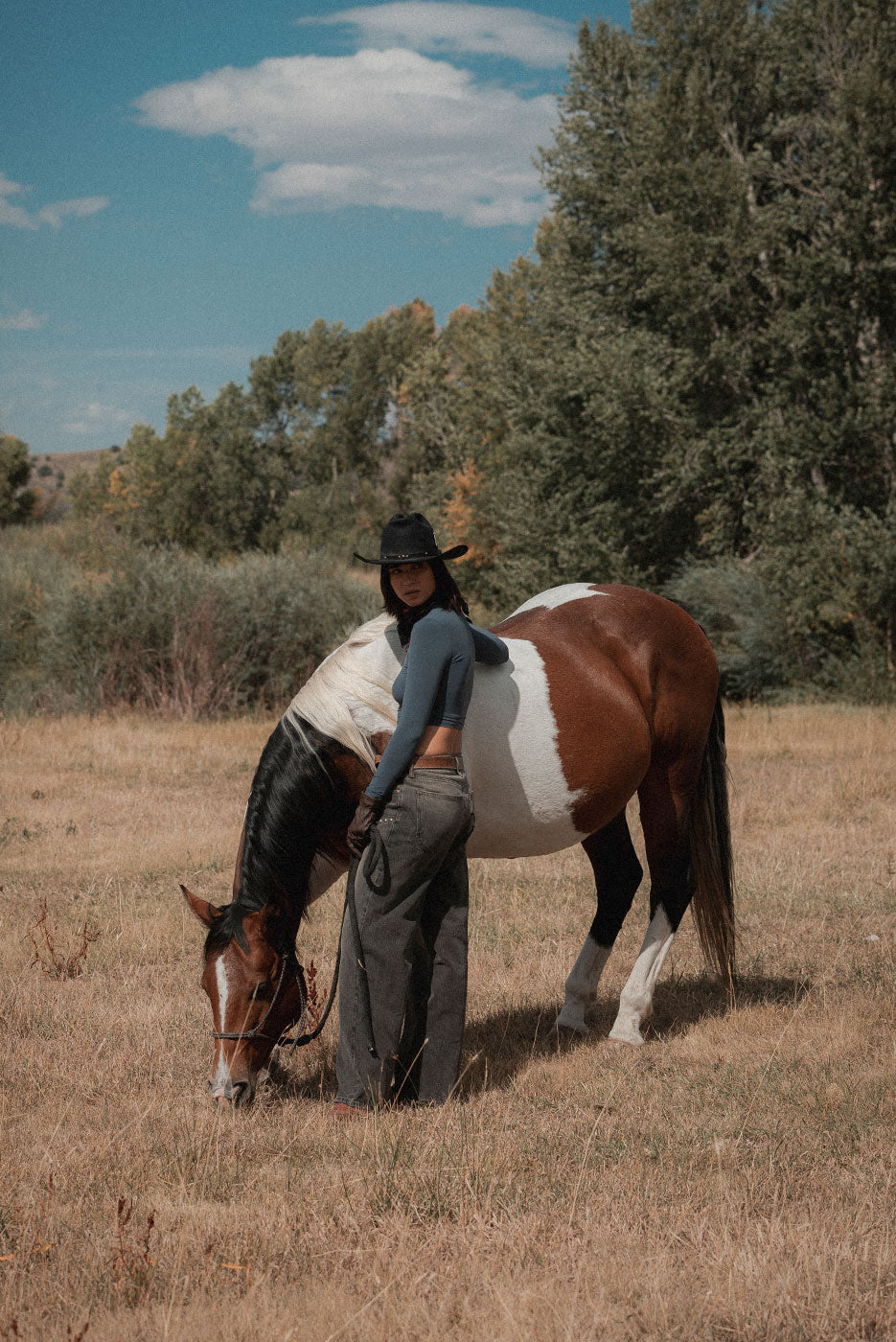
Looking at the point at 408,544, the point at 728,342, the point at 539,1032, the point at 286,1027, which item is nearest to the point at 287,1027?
the point at 286,1027

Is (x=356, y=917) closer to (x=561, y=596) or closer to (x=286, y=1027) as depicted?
(x=286, y=1027)

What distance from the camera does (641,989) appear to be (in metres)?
4.84

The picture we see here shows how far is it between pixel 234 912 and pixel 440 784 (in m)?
0.85

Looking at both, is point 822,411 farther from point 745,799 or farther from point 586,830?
point 586,830

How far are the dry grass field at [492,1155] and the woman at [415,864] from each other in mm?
236

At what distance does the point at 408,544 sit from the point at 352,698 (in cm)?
63

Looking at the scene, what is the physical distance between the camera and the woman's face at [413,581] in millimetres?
3777

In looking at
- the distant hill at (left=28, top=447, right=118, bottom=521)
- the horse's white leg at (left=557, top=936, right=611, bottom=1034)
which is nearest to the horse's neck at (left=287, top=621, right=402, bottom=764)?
the horse's white leg at (left=557, top=936, right=611, bottom=1034)

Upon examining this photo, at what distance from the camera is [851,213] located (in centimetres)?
1625

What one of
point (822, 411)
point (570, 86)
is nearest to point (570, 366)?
point (822, 411)

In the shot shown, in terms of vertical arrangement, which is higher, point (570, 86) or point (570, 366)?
point (570, 86)

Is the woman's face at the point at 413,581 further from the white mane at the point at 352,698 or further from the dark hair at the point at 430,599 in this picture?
the white mane at the point at 352,698

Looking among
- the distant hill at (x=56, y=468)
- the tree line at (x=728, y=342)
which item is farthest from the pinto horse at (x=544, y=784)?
the distant hill at (x=56, y=468)

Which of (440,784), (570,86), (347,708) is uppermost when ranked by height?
(570,86)
